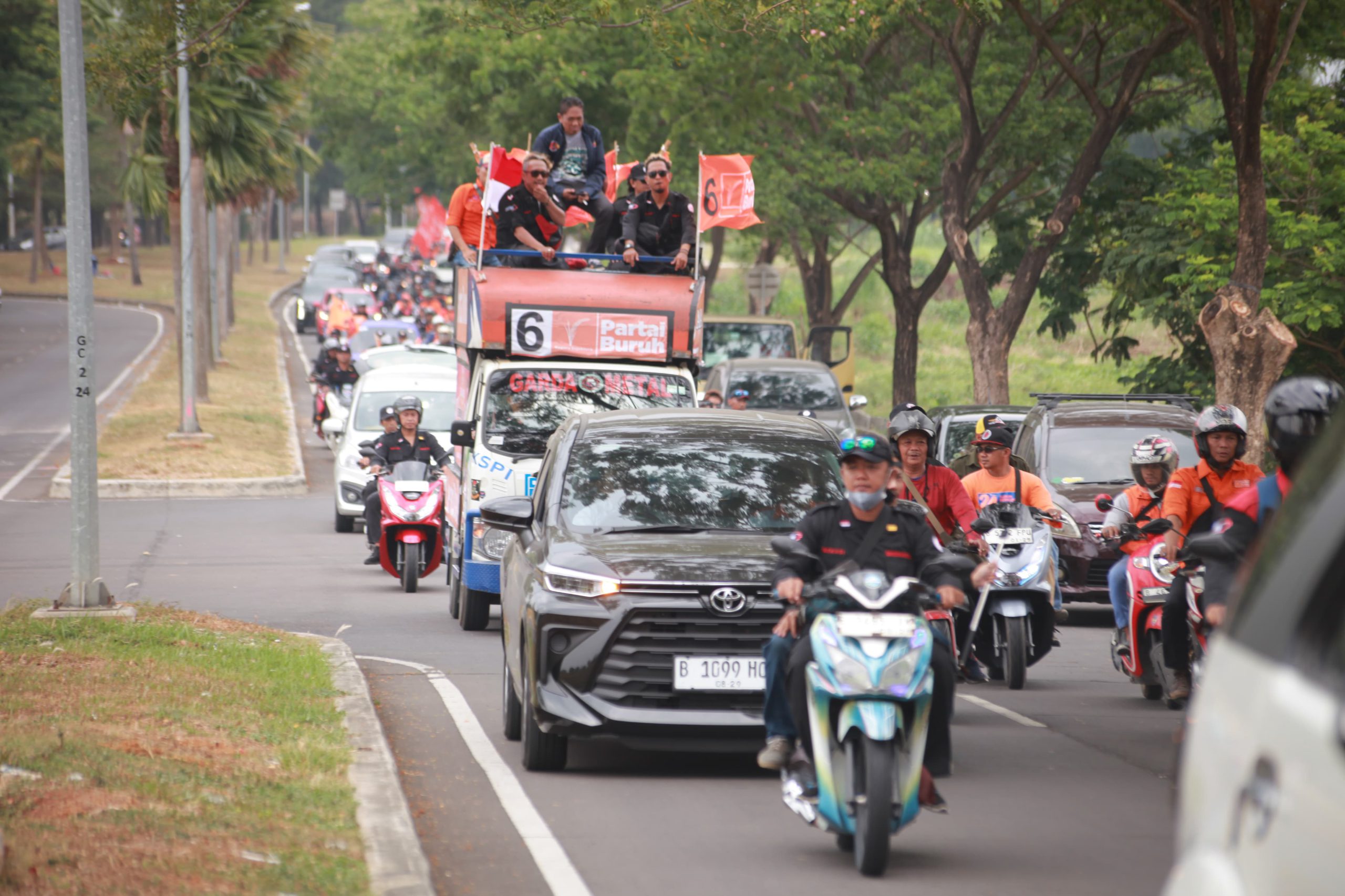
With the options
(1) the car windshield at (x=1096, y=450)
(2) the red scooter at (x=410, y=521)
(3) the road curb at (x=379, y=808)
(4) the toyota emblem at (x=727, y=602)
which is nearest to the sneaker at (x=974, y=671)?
(4) the toyota emblem at (x=727, y=602)

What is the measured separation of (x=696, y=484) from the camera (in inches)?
346

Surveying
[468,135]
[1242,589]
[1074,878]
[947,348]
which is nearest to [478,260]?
[1074,878]

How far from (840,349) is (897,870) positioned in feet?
94.4

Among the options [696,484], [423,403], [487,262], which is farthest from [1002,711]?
[423,403]

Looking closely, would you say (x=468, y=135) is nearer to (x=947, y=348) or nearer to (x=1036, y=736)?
(x=947, y=348)

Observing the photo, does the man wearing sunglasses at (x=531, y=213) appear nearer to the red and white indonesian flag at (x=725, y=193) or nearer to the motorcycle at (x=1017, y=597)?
the red and white indonesian flag at (x=725, y=193)

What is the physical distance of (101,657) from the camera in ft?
33.9

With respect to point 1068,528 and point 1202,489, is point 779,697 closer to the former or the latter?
point 1202,489

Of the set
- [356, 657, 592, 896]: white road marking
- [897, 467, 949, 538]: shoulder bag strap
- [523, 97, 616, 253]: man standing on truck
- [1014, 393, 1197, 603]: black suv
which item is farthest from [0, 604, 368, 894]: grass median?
[1014, 393, 1197, 603]: black suv

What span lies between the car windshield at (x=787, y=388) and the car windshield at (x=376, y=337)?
15.6 m

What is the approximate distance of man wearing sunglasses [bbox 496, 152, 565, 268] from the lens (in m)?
15.6

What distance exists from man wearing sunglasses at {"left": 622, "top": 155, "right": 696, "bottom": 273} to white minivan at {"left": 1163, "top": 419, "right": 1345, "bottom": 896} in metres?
12.9

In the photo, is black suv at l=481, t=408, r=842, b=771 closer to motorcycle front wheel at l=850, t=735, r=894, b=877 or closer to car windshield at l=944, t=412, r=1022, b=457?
motorcycle front wheel at l=850, t=735, r=894, b=877

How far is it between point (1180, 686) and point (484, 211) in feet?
26.2
